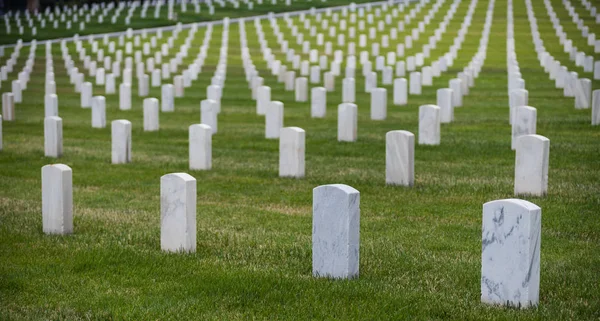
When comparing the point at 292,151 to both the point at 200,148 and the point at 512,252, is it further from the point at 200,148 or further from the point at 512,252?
the point at 512,252

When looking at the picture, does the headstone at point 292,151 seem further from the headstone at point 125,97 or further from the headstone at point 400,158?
the headstone at point 125,97

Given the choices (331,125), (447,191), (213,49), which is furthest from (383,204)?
(213,49)

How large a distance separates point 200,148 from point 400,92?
416 inches

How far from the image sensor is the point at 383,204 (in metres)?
11.4

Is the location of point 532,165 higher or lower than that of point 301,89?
lower

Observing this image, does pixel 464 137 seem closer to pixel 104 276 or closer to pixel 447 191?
pixel 447 191

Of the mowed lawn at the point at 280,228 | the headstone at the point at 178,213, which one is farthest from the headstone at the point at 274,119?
the headstone at the point at 178,213

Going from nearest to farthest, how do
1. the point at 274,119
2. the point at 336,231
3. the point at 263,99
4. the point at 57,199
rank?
the point at 336,231 < the point at 57,199 < the point at 274,119 < the point at 263,99

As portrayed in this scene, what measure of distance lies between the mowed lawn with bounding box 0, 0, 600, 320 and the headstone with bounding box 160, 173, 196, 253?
0.45ft

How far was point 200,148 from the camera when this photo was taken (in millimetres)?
14219

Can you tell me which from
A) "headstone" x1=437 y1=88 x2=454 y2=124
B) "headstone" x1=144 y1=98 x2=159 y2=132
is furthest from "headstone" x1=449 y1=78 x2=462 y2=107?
"headstone" x1=144 y1=98 x2=159 y2=132

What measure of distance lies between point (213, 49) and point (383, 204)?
3099cm

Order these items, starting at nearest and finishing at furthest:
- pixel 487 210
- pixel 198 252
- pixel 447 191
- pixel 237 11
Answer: pixel 487 210 → pixel 198 252 → pixel 447 191 → pixel 237 11

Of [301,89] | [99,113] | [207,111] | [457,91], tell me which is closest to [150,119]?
[99,113]
